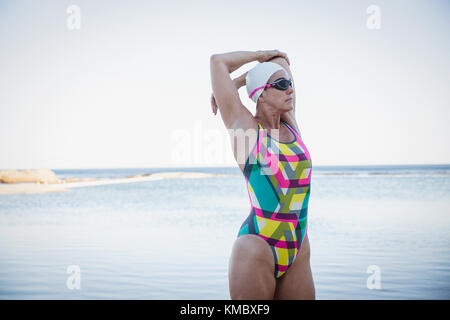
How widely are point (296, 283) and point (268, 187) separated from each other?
0.48m

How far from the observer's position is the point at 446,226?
788cm

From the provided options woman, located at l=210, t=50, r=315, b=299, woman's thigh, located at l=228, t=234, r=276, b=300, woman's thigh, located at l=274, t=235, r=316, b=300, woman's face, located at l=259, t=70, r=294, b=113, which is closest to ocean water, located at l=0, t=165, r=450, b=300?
woman's thigh, located at l=274, t=235, r=316, b=300

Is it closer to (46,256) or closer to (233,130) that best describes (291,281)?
(233,130)

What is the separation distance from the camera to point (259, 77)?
6.98ft

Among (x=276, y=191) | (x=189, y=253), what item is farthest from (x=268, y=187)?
(x=189, y=253)

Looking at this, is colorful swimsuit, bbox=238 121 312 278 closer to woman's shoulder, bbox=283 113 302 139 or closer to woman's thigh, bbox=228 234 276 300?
woman's thigh, bbox=228 234 276 300

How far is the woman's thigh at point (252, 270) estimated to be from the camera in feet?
6.15

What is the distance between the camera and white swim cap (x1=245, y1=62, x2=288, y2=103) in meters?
2.11

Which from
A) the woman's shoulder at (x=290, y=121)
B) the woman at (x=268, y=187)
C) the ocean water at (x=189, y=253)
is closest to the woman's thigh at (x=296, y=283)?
the woman at (x=268, y=187)

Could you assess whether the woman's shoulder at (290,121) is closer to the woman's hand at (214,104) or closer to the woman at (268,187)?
the woman at (268,187)

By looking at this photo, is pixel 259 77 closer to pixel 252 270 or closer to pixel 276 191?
pixel 276 191

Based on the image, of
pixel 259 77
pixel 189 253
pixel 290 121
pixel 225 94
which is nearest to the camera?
pixel 225 94
